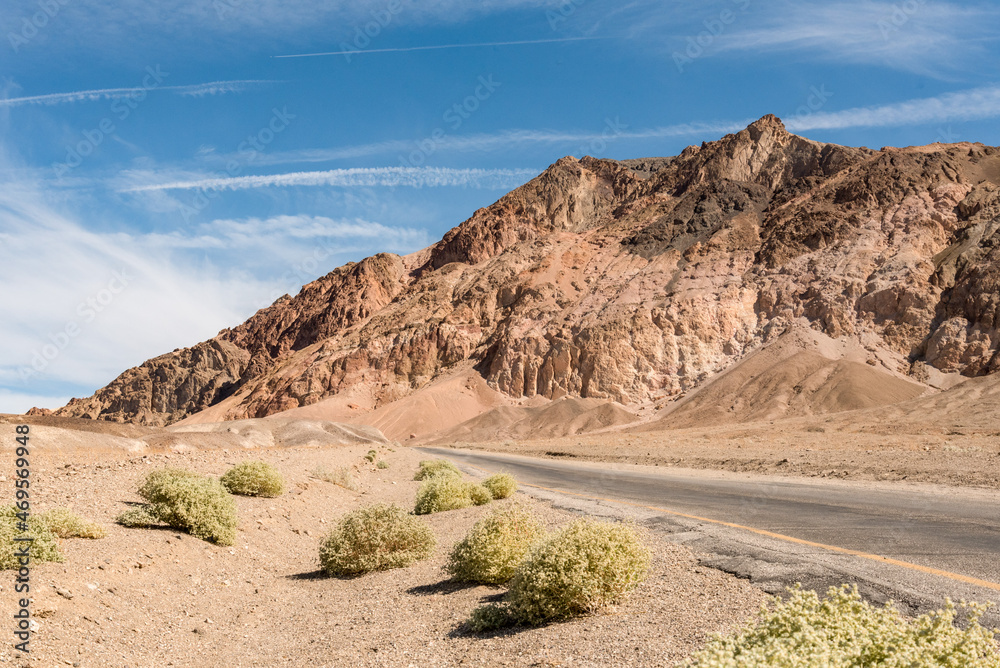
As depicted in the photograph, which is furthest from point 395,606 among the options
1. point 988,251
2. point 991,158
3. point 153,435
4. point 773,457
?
point 991,158

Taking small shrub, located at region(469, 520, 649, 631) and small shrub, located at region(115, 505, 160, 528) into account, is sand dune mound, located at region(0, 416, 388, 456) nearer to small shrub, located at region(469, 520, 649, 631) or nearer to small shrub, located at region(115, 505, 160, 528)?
small shrub, located at region(115, 505, 160, 528)

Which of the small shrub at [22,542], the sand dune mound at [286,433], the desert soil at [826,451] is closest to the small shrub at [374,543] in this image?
the small shrub at [22,542]

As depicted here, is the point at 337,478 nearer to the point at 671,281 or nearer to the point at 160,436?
the point at 160,436

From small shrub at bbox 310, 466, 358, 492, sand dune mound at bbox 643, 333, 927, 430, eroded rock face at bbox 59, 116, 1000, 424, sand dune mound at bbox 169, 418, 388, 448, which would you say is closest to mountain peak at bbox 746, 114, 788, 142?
eroded rock face at bbox 59, 116, 1000, 424

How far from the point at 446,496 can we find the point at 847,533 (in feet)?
30.6

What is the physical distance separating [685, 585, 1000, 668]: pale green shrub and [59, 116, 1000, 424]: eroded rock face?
7405 centimetres

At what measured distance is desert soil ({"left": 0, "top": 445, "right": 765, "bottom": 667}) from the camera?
5660mm

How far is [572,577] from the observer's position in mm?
6215

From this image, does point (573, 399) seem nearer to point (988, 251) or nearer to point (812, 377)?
point (812, 377)

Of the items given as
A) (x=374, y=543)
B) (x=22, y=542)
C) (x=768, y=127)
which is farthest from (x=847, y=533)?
(x=768, y=127)

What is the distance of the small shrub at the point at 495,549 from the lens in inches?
328

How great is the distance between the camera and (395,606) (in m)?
8.09

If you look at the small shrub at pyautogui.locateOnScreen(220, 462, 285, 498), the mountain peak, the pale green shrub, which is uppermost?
the mountain peak

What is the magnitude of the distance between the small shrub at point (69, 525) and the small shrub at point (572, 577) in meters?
6.33
